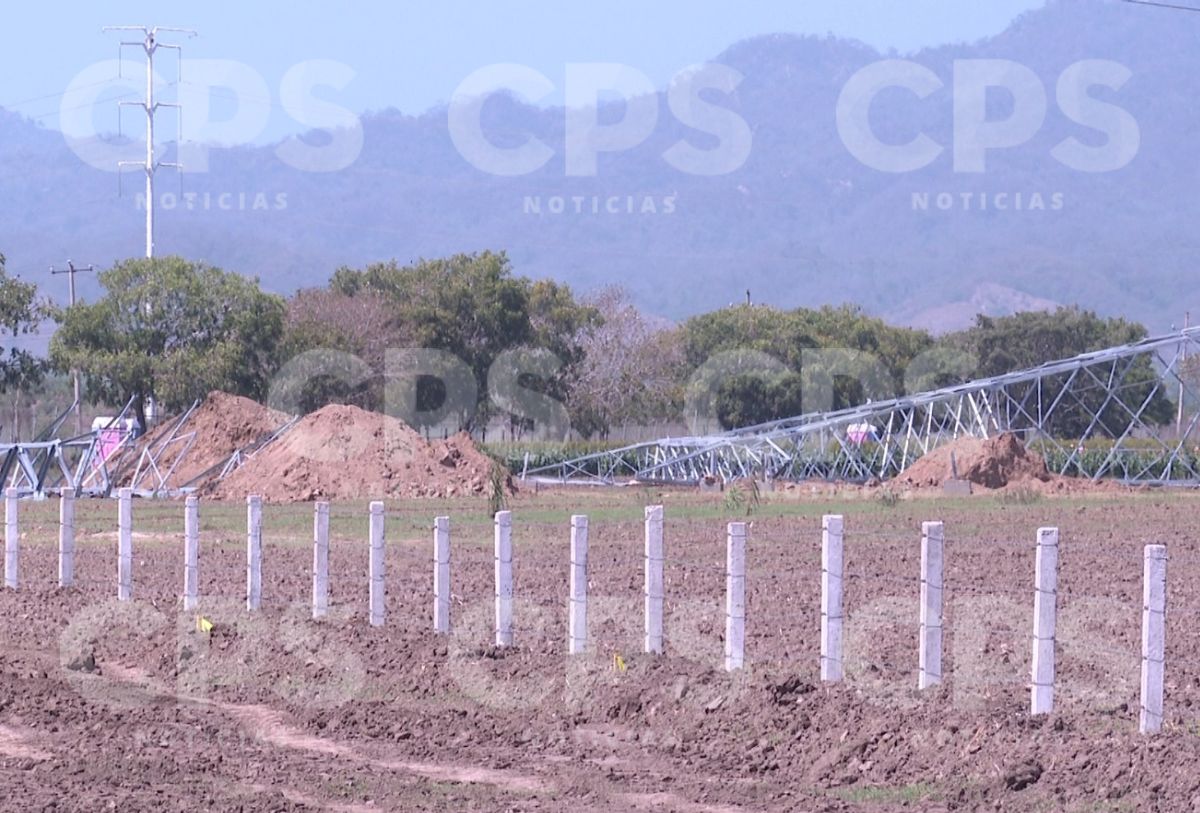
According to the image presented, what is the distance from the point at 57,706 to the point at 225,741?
167cm

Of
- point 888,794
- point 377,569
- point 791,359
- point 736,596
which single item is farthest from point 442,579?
point 791,359

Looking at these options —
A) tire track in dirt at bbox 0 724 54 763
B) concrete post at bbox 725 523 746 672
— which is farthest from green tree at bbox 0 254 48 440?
concrete post at bbox 725 523 746 672

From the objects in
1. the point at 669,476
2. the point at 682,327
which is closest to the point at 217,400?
the point at 669,476

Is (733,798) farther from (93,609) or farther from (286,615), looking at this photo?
(93,609)

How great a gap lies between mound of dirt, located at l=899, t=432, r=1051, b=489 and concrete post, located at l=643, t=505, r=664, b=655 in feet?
118

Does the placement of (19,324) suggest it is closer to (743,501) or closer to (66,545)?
(743,501)

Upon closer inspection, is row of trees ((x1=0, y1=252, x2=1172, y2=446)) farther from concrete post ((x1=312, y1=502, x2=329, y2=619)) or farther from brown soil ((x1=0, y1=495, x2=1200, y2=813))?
concrete post ((x1=312, y1=502, x2=329, y2=619))

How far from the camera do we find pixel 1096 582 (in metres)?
19.7

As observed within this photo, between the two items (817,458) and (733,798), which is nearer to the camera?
(733,798)

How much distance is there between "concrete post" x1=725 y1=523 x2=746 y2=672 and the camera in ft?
42.1

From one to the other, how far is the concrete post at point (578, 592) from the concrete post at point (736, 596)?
4.86 feet

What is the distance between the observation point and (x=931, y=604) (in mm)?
11438

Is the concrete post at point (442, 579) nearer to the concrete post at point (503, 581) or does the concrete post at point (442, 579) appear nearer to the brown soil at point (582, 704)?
the brown soil at point (582, 704)

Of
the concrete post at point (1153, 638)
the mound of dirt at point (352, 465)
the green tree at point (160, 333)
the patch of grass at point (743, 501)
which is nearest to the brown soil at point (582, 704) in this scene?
the concrete post at point (1153, 638)
